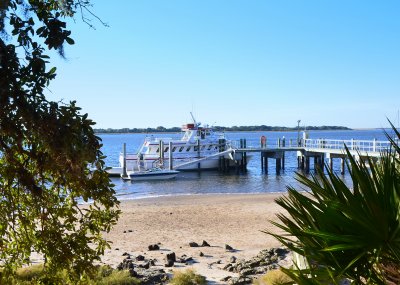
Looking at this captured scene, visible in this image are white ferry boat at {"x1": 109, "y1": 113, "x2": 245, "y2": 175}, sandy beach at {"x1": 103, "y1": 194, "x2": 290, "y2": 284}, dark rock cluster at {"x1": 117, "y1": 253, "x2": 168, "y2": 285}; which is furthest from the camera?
white ferry boat at {"x1": 109, "y1": 113, "x2": 245, "y2": 175}

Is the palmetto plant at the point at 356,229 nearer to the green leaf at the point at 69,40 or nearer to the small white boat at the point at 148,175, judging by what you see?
the green leaf at the point at 69,40

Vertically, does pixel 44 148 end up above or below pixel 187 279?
above

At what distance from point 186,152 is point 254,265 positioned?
123ft

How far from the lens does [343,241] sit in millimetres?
2830

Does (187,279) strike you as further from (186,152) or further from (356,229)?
(186,152)

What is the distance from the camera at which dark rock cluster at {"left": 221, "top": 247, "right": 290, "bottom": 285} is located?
9.49 metres

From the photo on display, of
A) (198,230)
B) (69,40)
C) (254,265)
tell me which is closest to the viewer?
(69,40)

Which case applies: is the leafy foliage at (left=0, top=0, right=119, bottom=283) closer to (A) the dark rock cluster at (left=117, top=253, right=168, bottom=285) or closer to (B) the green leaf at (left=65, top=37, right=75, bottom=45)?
(B) the green leaf at (left=65, top=37, right=75, bottom=45)

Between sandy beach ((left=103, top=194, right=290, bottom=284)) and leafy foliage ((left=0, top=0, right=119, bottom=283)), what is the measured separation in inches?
263

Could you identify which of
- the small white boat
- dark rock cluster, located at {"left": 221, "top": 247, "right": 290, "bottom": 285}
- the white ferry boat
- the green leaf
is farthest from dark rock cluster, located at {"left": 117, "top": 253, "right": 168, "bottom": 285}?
the white ferry boat

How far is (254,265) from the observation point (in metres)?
10.7

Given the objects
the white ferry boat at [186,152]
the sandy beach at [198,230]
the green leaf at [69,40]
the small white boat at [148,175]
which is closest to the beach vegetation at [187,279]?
the sandy beach at [198,230]

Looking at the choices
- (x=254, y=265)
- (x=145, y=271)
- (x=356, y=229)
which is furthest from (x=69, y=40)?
(x=254, y=265)

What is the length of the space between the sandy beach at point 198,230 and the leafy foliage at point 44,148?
6687 millimetres
